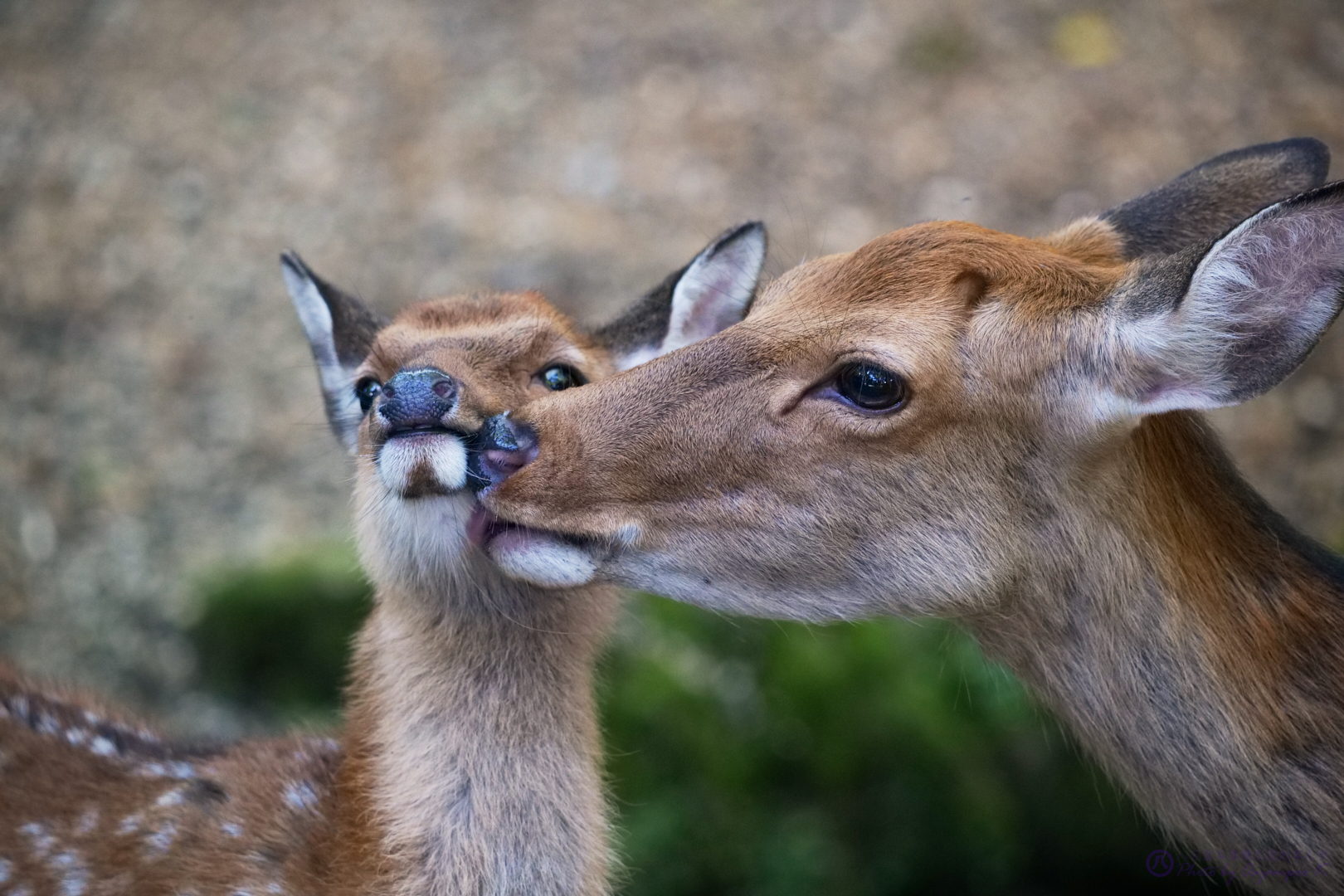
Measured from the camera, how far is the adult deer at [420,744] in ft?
11.8

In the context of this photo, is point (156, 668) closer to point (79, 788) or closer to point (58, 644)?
point (58, 644)

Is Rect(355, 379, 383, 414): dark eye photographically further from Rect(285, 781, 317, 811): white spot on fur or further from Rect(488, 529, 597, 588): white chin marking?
Rect(285, 781, 317, 811): white spot on fur

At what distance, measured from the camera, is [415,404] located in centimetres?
337

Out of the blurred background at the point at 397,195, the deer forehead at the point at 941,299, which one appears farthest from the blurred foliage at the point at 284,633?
the deer forehead at the point at 941,299

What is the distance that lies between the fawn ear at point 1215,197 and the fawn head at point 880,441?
1.63 feet

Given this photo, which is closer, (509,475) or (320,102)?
(509,475)

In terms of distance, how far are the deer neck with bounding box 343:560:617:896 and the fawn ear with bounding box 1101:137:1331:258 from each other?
187 cm

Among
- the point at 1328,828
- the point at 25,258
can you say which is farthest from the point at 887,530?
the point at 25,258

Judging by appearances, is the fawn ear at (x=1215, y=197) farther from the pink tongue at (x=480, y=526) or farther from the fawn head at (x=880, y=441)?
the pink tongue at (x=480, y=526)

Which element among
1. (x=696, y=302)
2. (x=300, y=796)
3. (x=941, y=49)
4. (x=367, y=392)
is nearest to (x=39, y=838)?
(x=300, y=796)

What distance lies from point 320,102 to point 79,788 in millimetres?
7668

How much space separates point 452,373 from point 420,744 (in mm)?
1098

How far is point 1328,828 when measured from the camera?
3027 mm

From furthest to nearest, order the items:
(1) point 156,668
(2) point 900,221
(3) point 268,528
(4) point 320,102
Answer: (4) point 320,102 < (2) point 900,221 < (3) point 268,528 < (1) point 156,668
